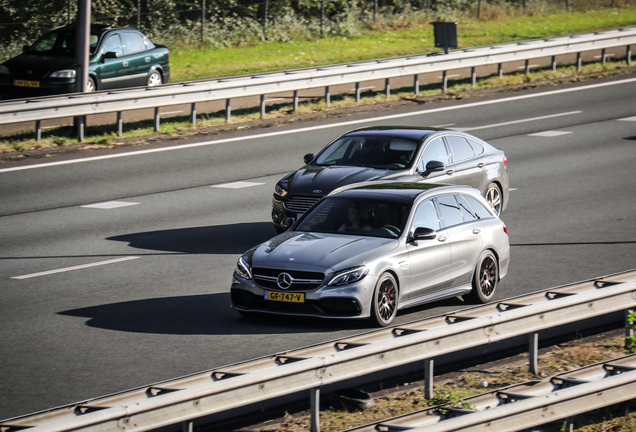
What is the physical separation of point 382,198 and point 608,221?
19.0ft

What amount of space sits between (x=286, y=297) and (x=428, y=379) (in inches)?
102

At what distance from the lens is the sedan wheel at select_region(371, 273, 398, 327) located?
32.7 ft

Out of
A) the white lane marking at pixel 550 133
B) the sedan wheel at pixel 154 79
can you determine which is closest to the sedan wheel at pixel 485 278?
the white lane marking at pixel 550 133

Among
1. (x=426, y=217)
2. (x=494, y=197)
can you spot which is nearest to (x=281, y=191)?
(x=426, y=217)

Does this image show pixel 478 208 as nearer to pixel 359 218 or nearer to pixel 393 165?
pixel 359 218

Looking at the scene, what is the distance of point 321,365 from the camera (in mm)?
6770

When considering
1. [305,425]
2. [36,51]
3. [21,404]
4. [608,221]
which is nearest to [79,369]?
[21,404]

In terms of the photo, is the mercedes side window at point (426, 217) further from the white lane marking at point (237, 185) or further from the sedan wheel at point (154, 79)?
the sedan wheel at point (154, 79)

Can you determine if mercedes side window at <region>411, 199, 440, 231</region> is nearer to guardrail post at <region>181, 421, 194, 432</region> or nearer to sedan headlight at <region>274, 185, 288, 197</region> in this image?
sedan headlight at <region>274, 185, 288, 197</region>

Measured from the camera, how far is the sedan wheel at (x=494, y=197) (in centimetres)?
1538

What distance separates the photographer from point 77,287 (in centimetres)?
1172

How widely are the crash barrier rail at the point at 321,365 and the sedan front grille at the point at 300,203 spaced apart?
5295 millimetres

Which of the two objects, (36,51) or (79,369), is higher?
(36,51)

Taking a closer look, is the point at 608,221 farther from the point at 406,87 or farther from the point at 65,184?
the point at 406,87
